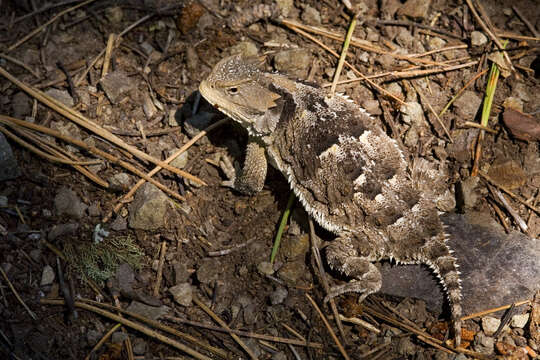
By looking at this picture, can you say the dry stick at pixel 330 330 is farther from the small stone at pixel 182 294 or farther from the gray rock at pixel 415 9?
the gray rock at pixel 415 9

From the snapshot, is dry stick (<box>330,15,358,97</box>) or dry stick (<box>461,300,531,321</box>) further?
dry stick (<box>330,15,358,97</box>)

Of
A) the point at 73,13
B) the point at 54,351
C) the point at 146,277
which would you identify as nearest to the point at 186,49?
the point at 73,13

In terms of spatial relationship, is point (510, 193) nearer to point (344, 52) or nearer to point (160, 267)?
point (344, 52)

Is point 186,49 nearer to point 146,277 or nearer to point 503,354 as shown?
point 146,277

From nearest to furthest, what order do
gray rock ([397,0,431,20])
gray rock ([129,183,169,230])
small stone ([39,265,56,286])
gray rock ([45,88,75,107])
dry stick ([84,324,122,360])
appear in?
dry stick ([84,324,122,360]), small stone ([39,265,56,286]), gray rock ([129,183,169,230]), gray rock ([45,88,75,107]), gray rock ([397,0,431,20])

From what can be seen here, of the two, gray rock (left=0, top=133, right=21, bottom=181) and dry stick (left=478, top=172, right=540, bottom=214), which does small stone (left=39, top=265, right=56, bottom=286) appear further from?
dry stick (left=478, top=172, right=540, bottom=214)

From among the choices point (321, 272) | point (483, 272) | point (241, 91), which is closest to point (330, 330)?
point (321, 272)

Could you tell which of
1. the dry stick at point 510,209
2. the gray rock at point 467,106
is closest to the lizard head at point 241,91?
the gray rock at point 467,106

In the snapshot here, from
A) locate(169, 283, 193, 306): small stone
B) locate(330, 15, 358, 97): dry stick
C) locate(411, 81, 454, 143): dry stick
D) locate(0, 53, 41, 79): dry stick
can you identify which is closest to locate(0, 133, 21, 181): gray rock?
locate(0, 53, 41, 79): dry stick
